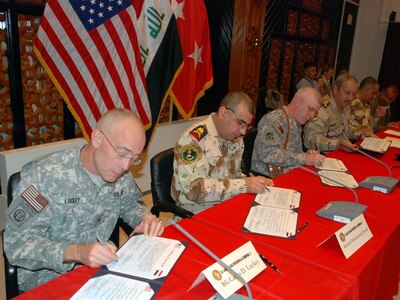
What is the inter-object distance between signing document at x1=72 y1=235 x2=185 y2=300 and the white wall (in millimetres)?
8137

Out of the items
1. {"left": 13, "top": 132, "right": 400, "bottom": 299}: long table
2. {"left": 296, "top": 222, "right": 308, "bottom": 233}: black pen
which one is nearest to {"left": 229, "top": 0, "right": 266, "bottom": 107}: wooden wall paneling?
{"left": 13, "top": 132, "right": 400, "bottom": 299}: long table

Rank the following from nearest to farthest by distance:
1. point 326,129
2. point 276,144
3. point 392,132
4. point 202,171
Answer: point 202,171
point 276,144
point 326,129
point 392,132

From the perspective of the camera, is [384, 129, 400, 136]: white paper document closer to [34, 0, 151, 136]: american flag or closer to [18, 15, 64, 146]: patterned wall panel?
[34, 0, 151, 136]: american flag

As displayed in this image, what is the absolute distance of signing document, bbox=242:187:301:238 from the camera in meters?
1.47

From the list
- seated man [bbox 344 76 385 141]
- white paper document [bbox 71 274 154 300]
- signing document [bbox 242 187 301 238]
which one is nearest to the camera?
white paper document [bbox 71 274 154 300]

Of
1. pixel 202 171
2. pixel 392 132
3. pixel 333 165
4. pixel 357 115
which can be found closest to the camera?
pixel 202 171

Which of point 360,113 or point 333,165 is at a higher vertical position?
point 360,113

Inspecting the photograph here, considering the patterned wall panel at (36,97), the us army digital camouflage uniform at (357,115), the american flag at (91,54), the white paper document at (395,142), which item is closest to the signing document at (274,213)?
the american flag at (91,54)

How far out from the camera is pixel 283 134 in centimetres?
261

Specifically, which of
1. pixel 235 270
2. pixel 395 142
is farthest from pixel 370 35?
pixel 235 270

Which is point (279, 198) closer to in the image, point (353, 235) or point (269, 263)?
point (353, 235)

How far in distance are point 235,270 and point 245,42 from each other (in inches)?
148

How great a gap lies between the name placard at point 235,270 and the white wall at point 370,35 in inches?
317

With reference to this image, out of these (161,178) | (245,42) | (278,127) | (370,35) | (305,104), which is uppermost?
(370,35)
